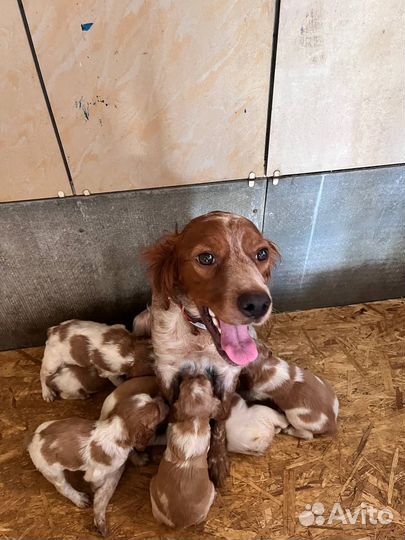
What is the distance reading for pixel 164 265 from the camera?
1960 mm

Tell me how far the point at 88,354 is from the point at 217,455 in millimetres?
838

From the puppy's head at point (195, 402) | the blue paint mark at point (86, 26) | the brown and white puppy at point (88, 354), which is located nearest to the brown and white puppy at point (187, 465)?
the puppy's head at point (195, 402)

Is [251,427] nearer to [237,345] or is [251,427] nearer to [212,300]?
[237,345]

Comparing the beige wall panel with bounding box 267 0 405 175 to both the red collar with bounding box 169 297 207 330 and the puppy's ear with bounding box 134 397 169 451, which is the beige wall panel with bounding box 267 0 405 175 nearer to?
the red collar with bounding box 169 297 207 330

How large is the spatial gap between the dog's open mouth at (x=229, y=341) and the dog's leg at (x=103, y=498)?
0.77m

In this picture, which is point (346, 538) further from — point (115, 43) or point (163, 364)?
point (115, 43)

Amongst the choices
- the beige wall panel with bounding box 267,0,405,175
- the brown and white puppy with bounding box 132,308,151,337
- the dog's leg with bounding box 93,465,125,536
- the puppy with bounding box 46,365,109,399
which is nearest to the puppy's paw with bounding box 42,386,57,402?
the puppy with bounding box 46,365,109,399

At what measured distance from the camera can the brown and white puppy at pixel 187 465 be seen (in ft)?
6.10

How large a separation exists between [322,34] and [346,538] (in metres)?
2.21

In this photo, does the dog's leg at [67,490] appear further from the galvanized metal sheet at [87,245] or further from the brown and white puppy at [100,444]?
the galvanized metal sheet at [87,245]

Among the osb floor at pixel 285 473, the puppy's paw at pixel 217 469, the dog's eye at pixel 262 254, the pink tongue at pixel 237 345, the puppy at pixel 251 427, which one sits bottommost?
the osb floor at pixel 285 473

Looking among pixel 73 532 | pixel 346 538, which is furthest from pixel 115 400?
pixel 346 538

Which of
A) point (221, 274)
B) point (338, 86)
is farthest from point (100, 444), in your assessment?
point (338, 86)

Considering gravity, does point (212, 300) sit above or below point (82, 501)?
above
